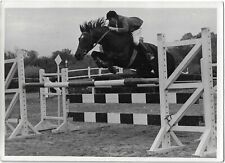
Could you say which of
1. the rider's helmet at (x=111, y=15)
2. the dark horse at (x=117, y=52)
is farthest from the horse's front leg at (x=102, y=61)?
the rider's helmet at (x=111, y=15)

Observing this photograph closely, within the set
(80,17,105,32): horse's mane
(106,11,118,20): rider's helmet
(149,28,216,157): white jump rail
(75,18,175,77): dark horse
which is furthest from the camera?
(75,18,175,77): dark horse

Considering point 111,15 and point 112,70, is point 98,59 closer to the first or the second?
point 112,70

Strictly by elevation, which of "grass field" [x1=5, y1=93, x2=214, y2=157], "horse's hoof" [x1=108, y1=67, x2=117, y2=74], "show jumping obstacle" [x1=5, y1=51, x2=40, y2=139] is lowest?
"grass field" [x1=5, y1=93, x2=214, y2=157]

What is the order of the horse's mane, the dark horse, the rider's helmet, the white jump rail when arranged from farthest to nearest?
the dark horse → the horse's mane → the rider's helmet → the white jump rail

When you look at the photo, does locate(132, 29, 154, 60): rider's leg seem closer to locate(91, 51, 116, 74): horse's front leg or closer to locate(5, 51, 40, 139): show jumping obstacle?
locate(91, 51, 116, 74): horse's front leg

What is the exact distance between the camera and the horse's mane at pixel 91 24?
2.21 meters

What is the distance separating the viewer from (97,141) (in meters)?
2.36

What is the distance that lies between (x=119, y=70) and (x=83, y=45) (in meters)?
0.24

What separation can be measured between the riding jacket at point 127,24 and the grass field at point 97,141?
495mm

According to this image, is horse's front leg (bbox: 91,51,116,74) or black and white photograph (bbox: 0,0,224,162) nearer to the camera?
black and white photograph (bbox: 0,0,224,162)

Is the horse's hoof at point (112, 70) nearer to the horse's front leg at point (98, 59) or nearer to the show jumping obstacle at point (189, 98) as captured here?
the horse's front leg at point (98, 59)

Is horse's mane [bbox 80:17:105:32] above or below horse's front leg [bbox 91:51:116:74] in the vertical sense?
above

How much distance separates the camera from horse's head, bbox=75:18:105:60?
2240 mm

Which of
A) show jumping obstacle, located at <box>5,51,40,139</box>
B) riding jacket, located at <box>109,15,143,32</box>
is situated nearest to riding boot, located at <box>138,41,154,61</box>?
riding jacket, located at <box>109,15,143,32</box>
